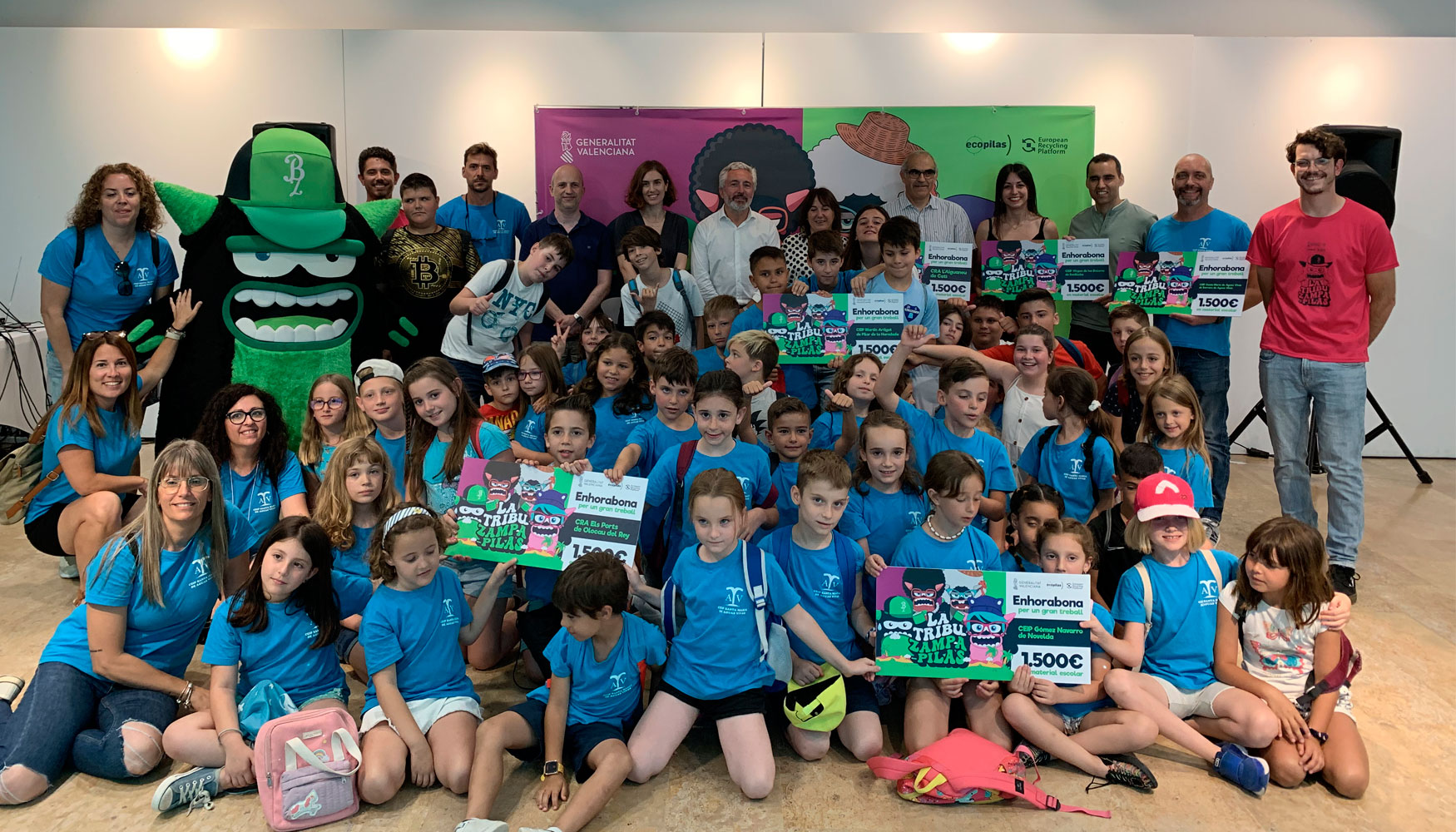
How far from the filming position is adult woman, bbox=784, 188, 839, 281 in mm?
5902

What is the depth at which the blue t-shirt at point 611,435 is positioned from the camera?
4156 mm

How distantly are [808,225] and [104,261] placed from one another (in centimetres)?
365

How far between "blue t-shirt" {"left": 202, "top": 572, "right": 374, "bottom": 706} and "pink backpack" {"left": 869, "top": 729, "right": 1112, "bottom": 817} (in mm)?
1708

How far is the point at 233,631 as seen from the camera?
302 cm

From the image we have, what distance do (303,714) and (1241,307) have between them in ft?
15.0

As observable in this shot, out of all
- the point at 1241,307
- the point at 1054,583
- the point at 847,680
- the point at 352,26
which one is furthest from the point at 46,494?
the point at 1241,307

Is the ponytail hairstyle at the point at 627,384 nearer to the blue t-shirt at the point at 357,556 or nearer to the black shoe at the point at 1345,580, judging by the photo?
the blue t-shirt at the point at 357,556

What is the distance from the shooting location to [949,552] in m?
3.34

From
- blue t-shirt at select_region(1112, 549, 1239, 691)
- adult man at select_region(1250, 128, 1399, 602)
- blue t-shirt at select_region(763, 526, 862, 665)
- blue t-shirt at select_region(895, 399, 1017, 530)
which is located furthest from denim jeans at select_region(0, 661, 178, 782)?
adult man at select_region(1250, 128, 1399, 602)

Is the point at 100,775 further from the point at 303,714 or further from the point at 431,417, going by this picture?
the point at 431,417

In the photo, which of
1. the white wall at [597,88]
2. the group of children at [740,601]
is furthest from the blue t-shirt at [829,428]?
the white wall at [597,88]

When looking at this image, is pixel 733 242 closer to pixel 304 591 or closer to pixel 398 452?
pixel 398 452

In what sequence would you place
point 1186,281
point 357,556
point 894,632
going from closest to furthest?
point 894,632
point 357,556
point 1186,281

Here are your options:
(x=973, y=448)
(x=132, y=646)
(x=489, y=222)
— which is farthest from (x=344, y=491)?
(x=489, y=222)
